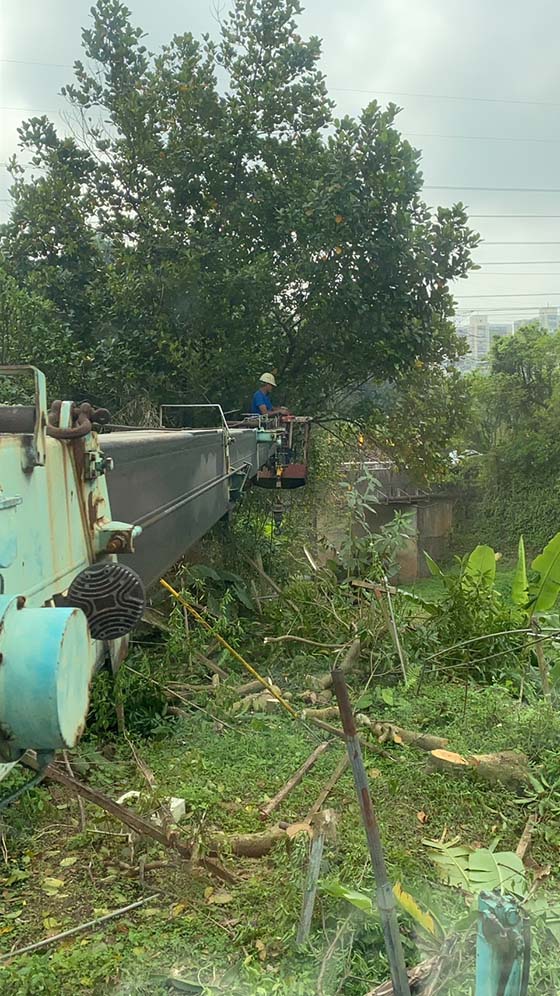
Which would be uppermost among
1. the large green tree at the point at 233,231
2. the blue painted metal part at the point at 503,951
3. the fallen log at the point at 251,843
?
the large green tree at the point at 233,231

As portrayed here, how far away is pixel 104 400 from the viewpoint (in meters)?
11.1

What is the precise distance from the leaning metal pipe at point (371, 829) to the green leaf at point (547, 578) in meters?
6.02

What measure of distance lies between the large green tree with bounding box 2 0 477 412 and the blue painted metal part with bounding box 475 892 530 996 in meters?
9.88

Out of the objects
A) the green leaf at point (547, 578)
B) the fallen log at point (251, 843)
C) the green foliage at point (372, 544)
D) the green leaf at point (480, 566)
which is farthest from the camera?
the green leaf at point (480, 566)

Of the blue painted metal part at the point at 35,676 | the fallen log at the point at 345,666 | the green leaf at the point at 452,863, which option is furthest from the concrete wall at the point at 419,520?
the blue painted metal part at the point at 35,676

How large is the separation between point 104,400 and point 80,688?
34.0ft

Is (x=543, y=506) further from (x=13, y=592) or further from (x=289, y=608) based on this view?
(x=13, y=592)

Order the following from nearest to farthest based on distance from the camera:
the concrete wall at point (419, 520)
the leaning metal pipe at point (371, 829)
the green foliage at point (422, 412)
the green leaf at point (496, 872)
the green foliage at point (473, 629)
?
the leaning metal pipe at point (371, 829) → the green leaf at point (496, 872) → the green foliage at point (473, 629) → the green foliage at point (422, 412) → the concrete wall at point (419, 520)

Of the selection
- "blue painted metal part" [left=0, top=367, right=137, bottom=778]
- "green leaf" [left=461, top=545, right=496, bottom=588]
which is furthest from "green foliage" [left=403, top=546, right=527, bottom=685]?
"blue painted metal part" [left=0, top=367, right=137, bottom=778]

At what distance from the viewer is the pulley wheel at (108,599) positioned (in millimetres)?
1412

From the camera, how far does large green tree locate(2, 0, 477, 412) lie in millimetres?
10812

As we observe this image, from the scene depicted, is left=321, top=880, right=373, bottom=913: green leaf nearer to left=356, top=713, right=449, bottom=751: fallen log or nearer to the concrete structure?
left=356, top=713, right=449, bottom=751: fallen log

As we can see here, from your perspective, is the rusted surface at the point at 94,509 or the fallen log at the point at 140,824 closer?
the rusted surface at the point at 94,509

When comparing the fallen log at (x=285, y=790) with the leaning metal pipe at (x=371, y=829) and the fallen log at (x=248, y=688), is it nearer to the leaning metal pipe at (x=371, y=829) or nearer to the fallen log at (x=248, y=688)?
the fallen log at (x=248, y=688)
